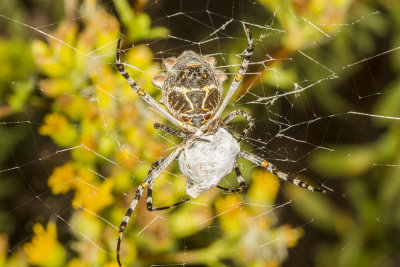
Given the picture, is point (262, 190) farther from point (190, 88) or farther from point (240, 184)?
point (190, 88)

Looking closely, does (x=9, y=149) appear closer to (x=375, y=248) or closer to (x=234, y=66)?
(x=234, y=66)

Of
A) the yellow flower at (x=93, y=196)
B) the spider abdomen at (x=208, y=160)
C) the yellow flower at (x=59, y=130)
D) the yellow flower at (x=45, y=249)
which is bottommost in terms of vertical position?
the yellow flower at (x=45, y=249)

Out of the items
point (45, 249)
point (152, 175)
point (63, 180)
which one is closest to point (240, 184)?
point (152, 175)

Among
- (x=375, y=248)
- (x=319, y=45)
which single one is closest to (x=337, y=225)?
(x=375, y=248)

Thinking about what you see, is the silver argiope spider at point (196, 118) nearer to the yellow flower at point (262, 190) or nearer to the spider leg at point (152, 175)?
the spider leg at point (152, 175)

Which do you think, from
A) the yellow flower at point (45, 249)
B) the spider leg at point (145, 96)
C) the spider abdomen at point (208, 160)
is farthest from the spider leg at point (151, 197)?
the yellow flower at point (45, 249)

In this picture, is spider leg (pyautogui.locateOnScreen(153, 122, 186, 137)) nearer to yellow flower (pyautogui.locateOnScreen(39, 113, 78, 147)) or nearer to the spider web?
the spider web
